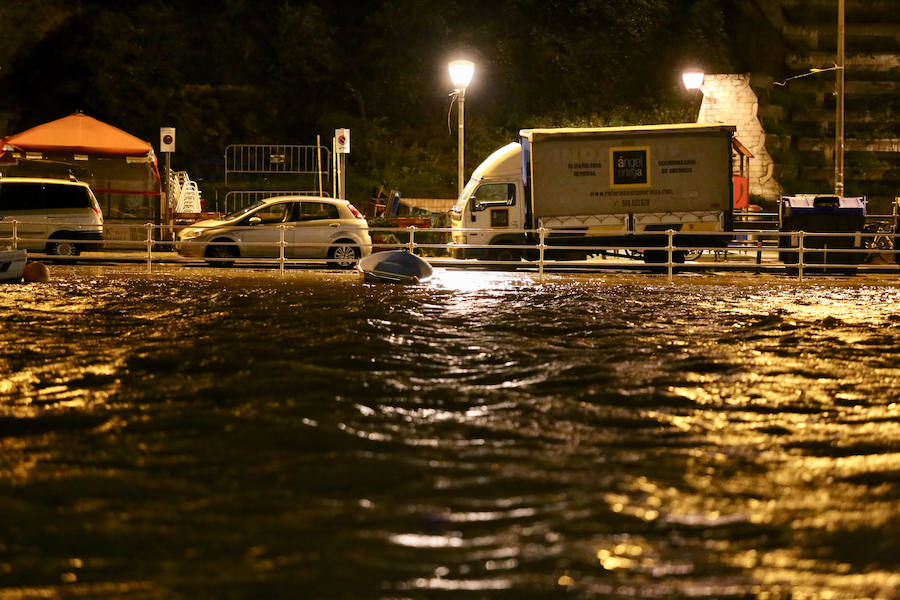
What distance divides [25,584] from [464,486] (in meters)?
2.33

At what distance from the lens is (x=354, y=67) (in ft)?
161

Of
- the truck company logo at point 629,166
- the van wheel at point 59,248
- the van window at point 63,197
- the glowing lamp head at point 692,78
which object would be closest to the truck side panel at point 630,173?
the truck company logo at point 629,166

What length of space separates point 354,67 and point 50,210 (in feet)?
80.9

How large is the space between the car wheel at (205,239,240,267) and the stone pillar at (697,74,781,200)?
2256 centimetres

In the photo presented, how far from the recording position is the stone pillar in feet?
138

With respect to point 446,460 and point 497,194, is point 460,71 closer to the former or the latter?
point 497,194

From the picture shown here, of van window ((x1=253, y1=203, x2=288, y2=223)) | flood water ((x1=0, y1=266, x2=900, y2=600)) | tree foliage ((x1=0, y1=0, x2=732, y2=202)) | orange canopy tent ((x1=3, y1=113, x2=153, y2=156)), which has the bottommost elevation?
flood water ((x1=0, y1=266, x2=900, y2=600))

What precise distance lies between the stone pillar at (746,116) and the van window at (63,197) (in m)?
24.1

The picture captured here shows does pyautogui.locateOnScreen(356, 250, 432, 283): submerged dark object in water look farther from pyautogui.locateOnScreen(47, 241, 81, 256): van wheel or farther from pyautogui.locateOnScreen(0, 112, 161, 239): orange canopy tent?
pyautogui.locateOnScreen(0, 112, 161, 239): orange canopy tent

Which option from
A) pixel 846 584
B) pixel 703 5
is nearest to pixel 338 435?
pixel 846 584

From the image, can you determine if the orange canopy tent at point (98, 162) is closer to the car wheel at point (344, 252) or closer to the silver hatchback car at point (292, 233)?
the silver hatchback car at point (292, 233)

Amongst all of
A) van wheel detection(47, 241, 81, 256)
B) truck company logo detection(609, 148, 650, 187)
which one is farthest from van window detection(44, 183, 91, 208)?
truck company logo detection(609, 148, 650, 187)

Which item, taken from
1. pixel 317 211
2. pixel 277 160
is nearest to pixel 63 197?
pixel 317 211

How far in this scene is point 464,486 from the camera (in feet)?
20.3
